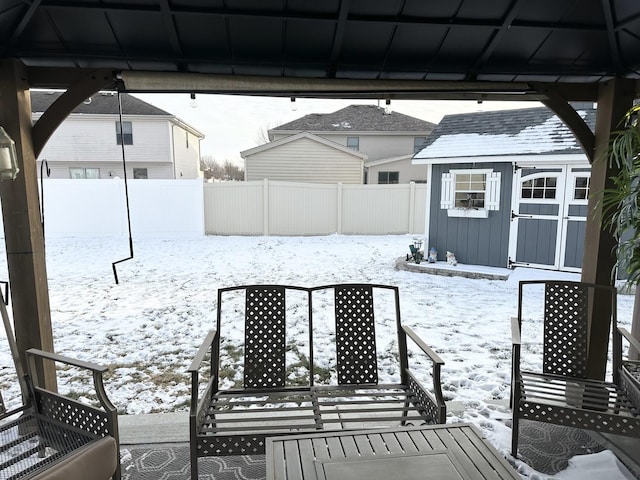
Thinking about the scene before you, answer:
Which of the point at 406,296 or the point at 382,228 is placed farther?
the point at 382,228

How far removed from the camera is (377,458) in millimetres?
1519

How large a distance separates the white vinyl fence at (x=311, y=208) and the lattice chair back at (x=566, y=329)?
29.7 ft

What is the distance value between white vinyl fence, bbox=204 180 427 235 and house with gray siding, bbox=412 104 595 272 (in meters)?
3.58

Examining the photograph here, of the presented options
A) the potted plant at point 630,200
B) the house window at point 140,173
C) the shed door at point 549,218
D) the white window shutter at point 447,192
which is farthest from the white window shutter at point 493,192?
the house window at point 140,173

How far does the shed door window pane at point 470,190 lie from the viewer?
779 centimetres

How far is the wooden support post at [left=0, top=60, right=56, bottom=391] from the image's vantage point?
2.31 m

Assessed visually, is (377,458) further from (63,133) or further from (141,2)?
(63,133)

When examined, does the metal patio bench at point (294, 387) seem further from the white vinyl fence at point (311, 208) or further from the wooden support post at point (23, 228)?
the white vinyl fence at point (311, 208)

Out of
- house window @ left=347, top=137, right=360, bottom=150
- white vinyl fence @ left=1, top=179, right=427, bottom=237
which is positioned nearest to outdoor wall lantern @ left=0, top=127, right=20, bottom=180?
white vinyl fence @ left=1, top=179, right=427, bottom=237

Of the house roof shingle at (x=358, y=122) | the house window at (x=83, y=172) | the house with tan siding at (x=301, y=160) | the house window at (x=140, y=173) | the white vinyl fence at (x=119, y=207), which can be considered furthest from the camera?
the house roof shingle at (x=358, y=122)

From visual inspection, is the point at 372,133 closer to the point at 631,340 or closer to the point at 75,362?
the point at 631,340

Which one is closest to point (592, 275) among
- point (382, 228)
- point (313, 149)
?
point (382, 228)

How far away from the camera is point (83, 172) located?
15.3 meters

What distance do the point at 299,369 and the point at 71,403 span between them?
1.98 m
